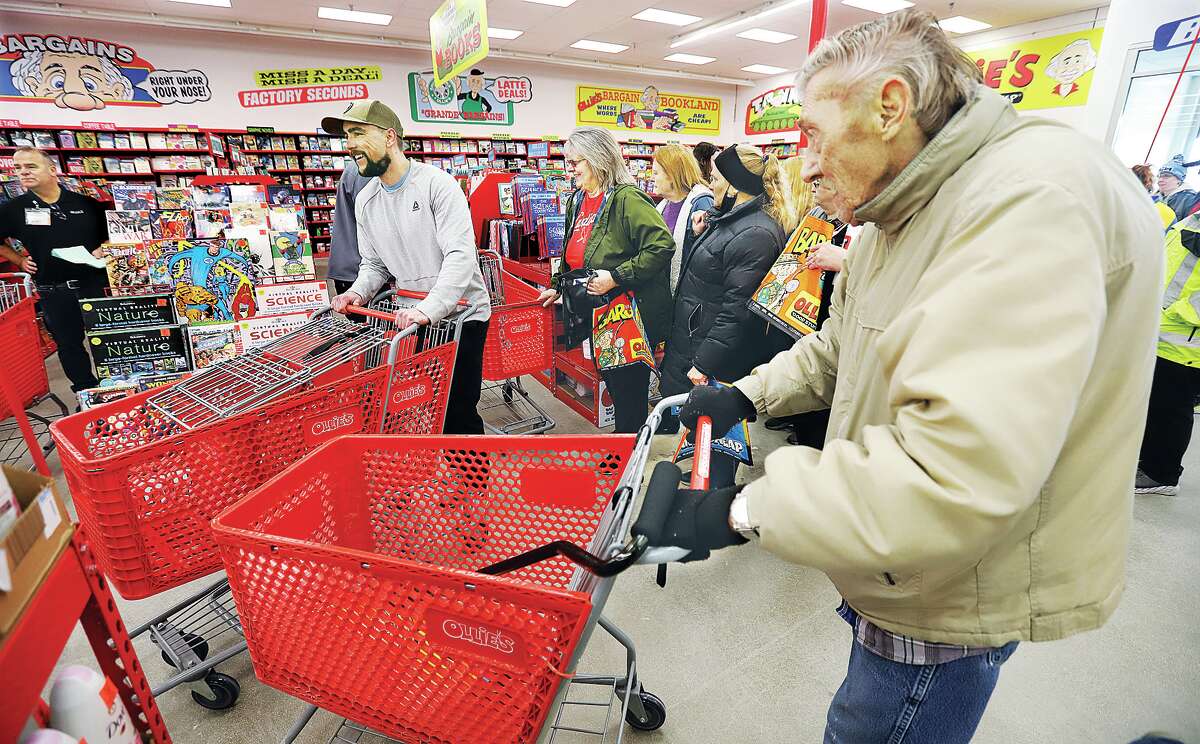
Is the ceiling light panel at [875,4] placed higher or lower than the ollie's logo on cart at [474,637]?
higher

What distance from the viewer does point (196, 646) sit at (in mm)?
1994

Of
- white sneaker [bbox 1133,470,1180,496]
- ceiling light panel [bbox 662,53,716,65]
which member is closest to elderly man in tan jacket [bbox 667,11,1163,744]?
white sneaker [bbox 1133,470,1180,496]

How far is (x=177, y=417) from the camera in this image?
1.67 m

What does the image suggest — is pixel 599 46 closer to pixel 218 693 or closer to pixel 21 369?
pixel 21 369

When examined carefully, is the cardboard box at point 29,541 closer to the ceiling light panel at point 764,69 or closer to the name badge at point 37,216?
the name badge at point 37,216

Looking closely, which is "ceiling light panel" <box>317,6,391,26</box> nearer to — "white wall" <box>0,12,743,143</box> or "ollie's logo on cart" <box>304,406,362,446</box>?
"white wall" <box>0,12,743,143</box>

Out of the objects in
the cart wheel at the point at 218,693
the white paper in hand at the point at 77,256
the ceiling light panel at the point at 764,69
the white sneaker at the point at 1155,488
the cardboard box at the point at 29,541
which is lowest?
the white sneaker at the point at 1155,488

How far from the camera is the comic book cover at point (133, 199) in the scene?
4.56m

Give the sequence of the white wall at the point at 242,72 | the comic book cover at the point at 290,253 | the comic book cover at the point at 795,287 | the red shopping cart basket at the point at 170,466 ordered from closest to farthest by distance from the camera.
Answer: the red shopping cart basket at the point at 170,466
the comic book cover at the point at 795,287
the comic book cover at the point at 290,253
the white wall at the point at 242,72

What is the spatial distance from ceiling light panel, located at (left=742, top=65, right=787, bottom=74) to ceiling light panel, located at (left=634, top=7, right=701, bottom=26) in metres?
4.58

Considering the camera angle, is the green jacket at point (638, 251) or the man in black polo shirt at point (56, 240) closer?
the green jacket at point (638, 251)

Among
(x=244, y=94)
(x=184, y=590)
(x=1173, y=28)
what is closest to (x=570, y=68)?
(x=244, y=94)

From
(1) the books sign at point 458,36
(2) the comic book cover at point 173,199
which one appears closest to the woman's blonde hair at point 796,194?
(1) the books sign at point 458,36

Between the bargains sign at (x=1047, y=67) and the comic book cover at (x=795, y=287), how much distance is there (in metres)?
9.33
